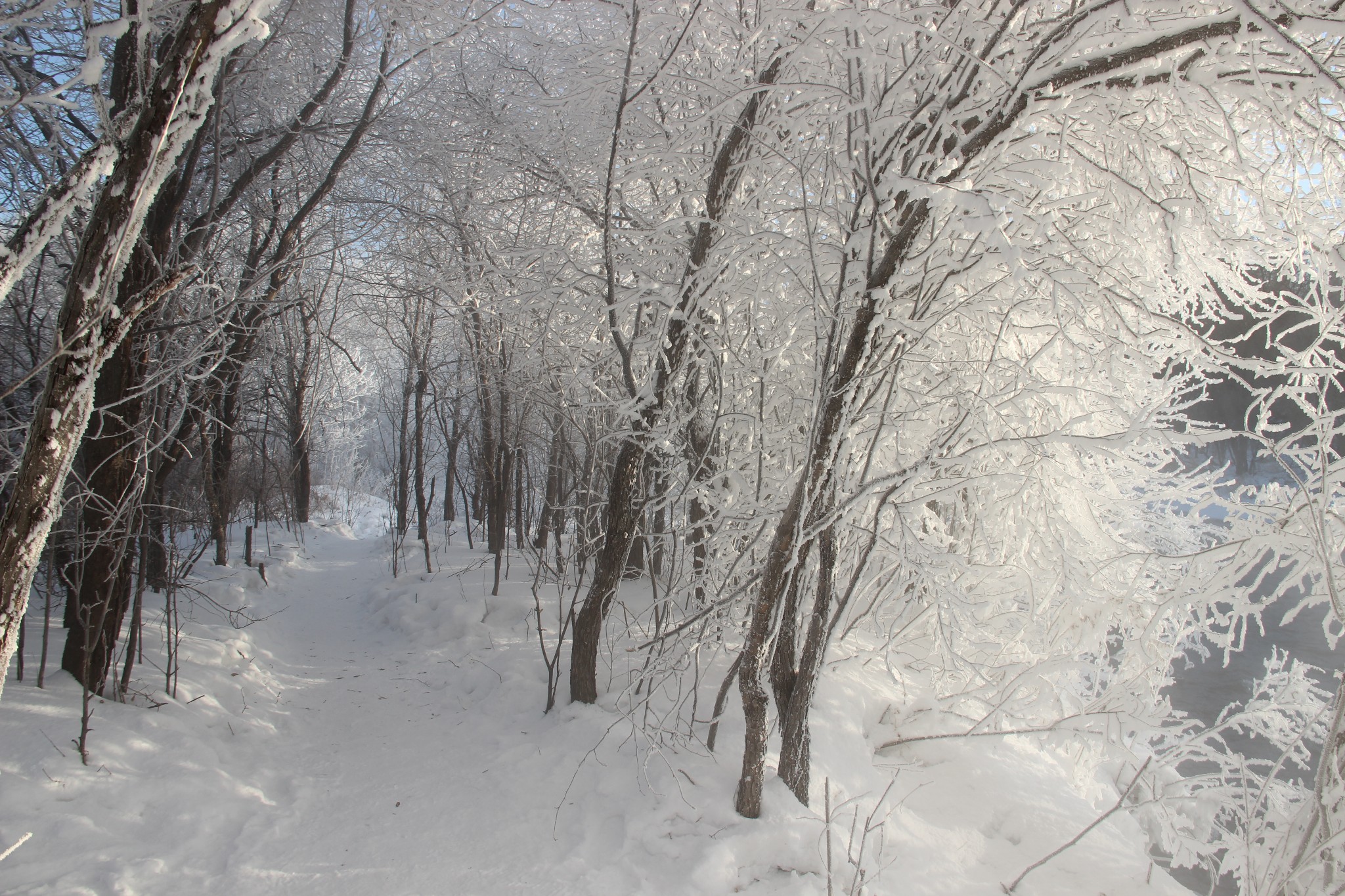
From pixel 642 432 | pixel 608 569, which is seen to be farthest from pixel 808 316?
pixel 608 569

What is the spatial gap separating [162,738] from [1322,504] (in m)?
5.37

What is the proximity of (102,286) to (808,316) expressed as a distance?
2822 millimetres

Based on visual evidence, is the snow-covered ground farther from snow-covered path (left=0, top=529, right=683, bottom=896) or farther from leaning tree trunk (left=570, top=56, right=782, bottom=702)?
leaning tree trunk (left=570, top=56, right=782, bottom=702)

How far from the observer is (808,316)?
3.56 m

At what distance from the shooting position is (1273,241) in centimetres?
362

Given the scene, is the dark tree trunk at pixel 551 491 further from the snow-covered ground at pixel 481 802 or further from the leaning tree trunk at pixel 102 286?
the leaning tree trunk at pixel 102 286

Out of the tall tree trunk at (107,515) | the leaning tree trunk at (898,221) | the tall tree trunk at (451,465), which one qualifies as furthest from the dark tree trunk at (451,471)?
the leaning tree trunk at (898,221)

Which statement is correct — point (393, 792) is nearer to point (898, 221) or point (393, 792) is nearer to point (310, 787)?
point (310, 787)

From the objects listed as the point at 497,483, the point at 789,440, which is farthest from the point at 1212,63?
the point at 497,483

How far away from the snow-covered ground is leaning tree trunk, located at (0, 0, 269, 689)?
232cm

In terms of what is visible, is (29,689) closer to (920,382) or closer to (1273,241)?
(920,382)

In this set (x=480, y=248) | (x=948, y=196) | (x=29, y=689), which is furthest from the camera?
(x=480, y=248)

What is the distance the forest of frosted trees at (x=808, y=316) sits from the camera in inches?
99.5

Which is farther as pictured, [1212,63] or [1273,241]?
[1273,241]
